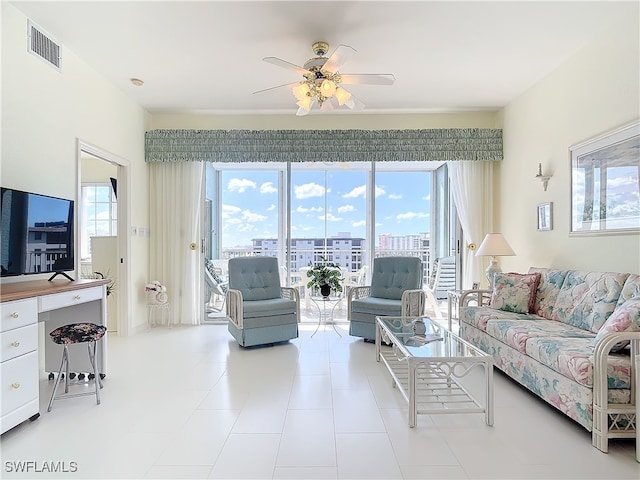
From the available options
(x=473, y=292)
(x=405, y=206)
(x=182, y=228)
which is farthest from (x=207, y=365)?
(x=405, y=206)

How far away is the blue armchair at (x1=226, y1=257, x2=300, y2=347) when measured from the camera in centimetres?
Answer: 388

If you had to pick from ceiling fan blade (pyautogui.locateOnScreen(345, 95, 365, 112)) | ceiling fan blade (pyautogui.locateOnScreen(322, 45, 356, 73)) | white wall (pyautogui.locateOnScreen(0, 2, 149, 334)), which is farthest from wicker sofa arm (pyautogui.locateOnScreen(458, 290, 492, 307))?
white wall (pyautogui.locateOnScreen(0, 2, 149, 334))

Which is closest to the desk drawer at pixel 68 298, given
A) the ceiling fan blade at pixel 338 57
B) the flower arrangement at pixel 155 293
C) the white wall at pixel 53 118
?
the white wall at pixel 53 118

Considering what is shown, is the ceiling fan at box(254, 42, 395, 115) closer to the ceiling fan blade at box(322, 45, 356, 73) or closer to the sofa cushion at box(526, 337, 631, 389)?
the ceiling fan blade at box(322, 45, 356, 73)

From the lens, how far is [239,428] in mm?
2234

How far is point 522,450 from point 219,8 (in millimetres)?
3434

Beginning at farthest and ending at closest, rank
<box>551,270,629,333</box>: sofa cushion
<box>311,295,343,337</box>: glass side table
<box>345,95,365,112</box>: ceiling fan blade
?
<box>311,295,343,337</box>: glass side table, <box>345,95,365,112</box>: ceiling fan blade, <box>551,270,629,333</box>: sofa cushion

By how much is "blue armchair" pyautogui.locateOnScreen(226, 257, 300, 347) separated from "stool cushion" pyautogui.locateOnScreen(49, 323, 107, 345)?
1448mm

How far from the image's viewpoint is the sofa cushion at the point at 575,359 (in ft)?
6.68

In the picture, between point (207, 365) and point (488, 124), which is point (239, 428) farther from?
point (488, 124)

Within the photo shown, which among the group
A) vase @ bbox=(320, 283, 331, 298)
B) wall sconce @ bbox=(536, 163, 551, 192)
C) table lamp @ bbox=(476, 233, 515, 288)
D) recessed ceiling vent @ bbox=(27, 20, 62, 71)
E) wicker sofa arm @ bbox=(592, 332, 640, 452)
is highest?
recessed ceiling vent @ bbox=(27, 20, 62, 71)

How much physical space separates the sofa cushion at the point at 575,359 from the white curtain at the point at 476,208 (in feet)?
7.96

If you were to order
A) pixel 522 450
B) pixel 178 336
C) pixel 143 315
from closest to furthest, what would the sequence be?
pixel 522 450 → pixel 178 336 → pixel 143 315

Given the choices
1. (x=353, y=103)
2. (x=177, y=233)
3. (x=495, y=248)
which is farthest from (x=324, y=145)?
(x=495, y=248)
